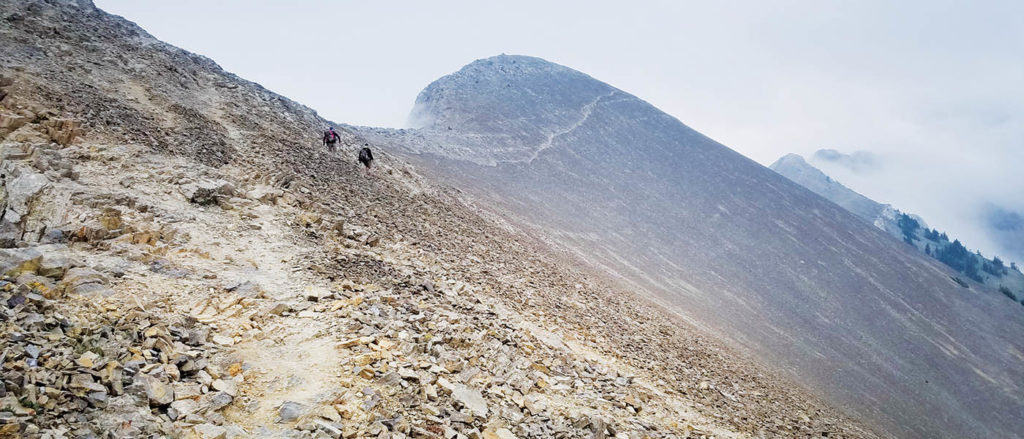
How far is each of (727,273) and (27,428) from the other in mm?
51010

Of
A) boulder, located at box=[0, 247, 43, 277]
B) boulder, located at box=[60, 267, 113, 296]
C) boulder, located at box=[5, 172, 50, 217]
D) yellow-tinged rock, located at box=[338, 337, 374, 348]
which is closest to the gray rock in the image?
yellow-tinged rock, located at box=[338, 337, 374, 348]

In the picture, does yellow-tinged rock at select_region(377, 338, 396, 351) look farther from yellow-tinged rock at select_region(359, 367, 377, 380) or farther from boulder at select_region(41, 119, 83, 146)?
boulder at select_region(41, 119, 83, 146)

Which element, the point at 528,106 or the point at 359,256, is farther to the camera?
the point at 528,106

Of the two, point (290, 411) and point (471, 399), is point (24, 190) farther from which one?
point (471, 399)

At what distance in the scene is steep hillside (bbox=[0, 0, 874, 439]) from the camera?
5.75m

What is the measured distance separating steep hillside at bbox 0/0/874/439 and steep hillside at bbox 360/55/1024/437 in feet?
53.5

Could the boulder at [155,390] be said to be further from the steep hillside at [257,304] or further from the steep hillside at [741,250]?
the steep hillside at [741,250]

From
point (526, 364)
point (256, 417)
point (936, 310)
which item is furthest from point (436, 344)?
point (936, 310)

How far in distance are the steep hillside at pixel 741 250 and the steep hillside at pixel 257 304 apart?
16.3m

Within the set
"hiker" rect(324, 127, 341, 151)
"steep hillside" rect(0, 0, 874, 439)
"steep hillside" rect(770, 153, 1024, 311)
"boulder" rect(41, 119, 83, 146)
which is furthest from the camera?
"steep hillside" rect(770, 153, 1024, 311)

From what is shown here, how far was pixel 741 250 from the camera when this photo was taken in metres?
53.5

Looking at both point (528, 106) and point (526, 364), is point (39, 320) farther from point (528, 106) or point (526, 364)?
point (528, 106)

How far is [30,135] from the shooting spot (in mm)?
11258

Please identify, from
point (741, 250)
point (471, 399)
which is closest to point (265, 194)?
point (471, 399)
